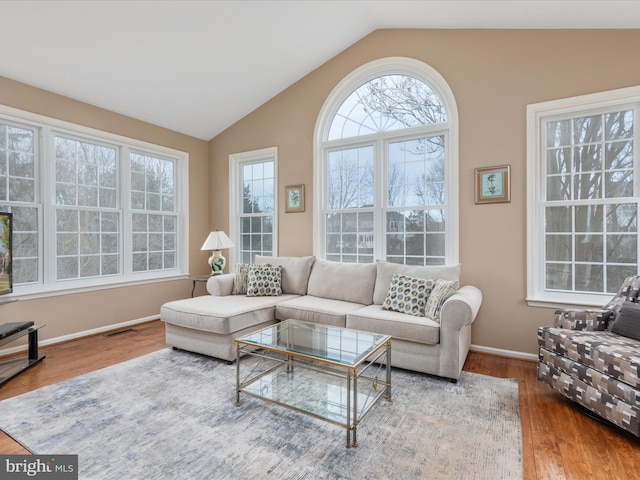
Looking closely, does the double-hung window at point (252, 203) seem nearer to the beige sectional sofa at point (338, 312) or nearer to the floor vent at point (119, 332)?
the beige sectional sofa at point (338, 312)

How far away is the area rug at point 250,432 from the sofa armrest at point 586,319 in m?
0.60

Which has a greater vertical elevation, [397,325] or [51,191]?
[51,191]

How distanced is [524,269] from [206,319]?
2961mm

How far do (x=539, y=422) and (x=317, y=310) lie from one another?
6.02ft

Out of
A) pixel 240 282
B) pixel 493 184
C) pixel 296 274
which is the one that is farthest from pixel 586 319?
pixel 240 282

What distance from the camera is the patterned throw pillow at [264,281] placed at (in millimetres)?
3773

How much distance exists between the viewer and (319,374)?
265cm

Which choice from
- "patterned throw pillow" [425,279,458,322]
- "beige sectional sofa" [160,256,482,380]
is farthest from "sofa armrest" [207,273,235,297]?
"patterned throw pillow" [425,279,458,322]

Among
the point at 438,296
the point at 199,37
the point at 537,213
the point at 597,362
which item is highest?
the point at 199,37

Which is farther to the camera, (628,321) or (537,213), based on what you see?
(537,213)

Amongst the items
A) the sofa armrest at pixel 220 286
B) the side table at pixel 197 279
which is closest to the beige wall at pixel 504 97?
the sofa armrest at pixel 220 286

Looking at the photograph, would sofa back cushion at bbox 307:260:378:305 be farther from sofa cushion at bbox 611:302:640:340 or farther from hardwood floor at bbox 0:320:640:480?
sofa cushion at bbox 611:302:640:340

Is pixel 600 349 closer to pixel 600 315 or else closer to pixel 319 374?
pixel 600 315

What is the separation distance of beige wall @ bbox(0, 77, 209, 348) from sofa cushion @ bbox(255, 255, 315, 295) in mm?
1776
